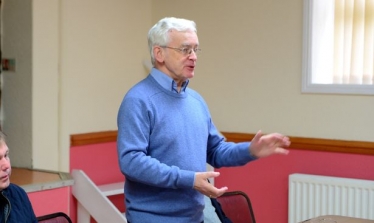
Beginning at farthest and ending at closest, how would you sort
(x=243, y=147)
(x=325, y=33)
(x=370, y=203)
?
(x=325, y=33), (x=370, y=203), (x=243, y=147)

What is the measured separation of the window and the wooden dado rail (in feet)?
0.99

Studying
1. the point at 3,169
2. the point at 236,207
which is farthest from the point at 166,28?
the point at 236,207

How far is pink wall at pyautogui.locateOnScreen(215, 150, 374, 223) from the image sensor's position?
3773 millimetres

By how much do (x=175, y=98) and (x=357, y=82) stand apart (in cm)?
182

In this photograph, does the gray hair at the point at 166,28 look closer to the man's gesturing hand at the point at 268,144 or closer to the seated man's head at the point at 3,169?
the man's gesturing hand at the point at 268,144

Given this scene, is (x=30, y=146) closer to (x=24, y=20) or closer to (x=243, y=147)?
(x=24, y=20)

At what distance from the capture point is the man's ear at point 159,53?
228cm

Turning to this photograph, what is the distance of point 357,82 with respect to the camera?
376 centimetres

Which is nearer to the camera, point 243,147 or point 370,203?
point 243,147

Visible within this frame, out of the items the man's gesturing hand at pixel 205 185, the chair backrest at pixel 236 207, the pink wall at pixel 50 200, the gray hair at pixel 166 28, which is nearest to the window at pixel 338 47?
the chair backrest at pixel 236 207

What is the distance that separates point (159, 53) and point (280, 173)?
1993 millimetres

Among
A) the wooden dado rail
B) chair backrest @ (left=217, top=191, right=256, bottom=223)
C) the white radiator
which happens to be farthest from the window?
chair backrest @ (left=217, top=191, right=256, bottom=223)

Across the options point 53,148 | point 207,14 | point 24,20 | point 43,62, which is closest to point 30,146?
point 53,148

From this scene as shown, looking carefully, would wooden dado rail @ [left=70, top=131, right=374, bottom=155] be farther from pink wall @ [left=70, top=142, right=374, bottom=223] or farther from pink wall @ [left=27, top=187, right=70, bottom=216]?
pink wall @ [left=27, top=187, right=70, bottom=216]
